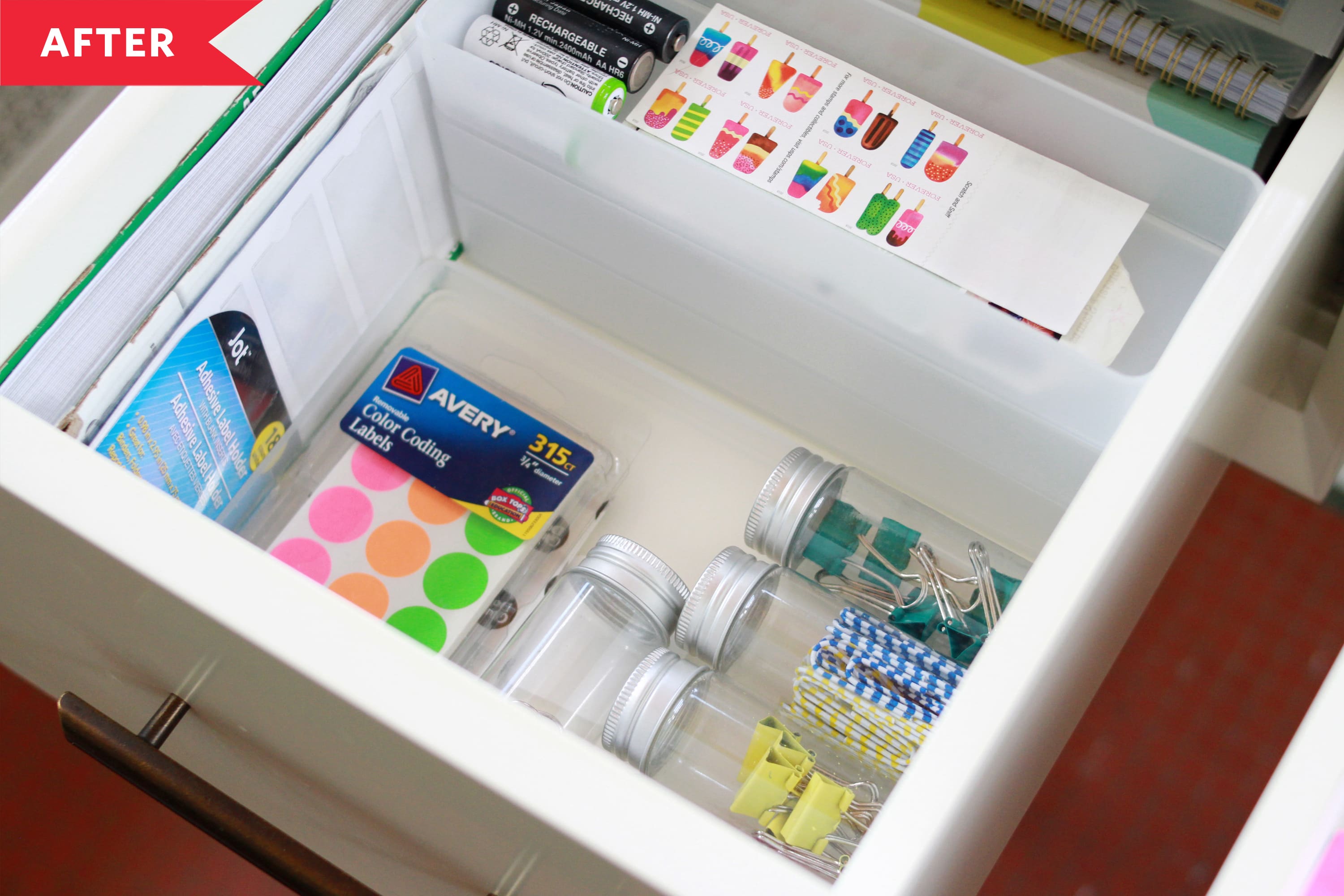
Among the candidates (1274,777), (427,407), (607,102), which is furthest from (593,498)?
(1274,777)

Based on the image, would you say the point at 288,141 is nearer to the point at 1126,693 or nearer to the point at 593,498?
the point at 593,498

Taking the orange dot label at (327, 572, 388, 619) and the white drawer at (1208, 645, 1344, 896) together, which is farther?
the orange dot label at (327, 572, 388, 619)

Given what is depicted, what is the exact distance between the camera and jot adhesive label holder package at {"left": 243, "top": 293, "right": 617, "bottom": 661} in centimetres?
73

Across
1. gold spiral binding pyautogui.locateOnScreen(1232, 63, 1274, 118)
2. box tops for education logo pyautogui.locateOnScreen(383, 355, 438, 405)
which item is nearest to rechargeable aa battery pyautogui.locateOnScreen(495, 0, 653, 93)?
box tops for education logo pyautogui.locateOnScreen(383, 355, 438, 405)

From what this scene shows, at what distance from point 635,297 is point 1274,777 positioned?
463 millimetres

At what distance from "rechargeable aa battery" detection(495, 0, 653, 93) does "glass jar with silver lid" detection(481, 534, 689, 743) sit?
267mm

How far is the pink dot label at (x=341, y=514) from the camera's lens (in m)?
0.75

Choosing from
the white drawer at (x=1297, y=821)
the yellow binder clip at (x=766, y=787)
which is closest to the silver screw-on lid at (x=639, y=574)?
the yellow binder clip at (x=766, y=787)

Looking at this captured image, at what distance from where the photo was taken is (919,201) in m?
0.68

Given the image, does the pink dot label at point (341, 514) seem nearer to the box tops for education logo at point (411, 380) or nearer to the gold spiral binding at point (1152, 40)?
the box tops for education logo at point (411, 380)

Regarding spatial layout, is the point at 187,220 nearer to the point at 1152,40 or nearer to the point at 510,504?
the point at 510,504

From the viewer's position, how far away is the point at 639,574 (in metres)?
0.66

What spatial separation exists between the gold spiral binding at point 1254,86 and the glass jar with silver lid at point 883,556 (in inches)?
11.1

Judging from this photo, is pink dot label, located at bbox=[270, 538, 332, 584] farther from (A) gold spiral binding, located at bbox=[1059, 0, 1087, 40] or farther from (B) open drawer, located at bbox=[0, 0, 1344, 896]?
(A) gold spiral binding, located at bbox=[1059, 0, 1087, 40]
